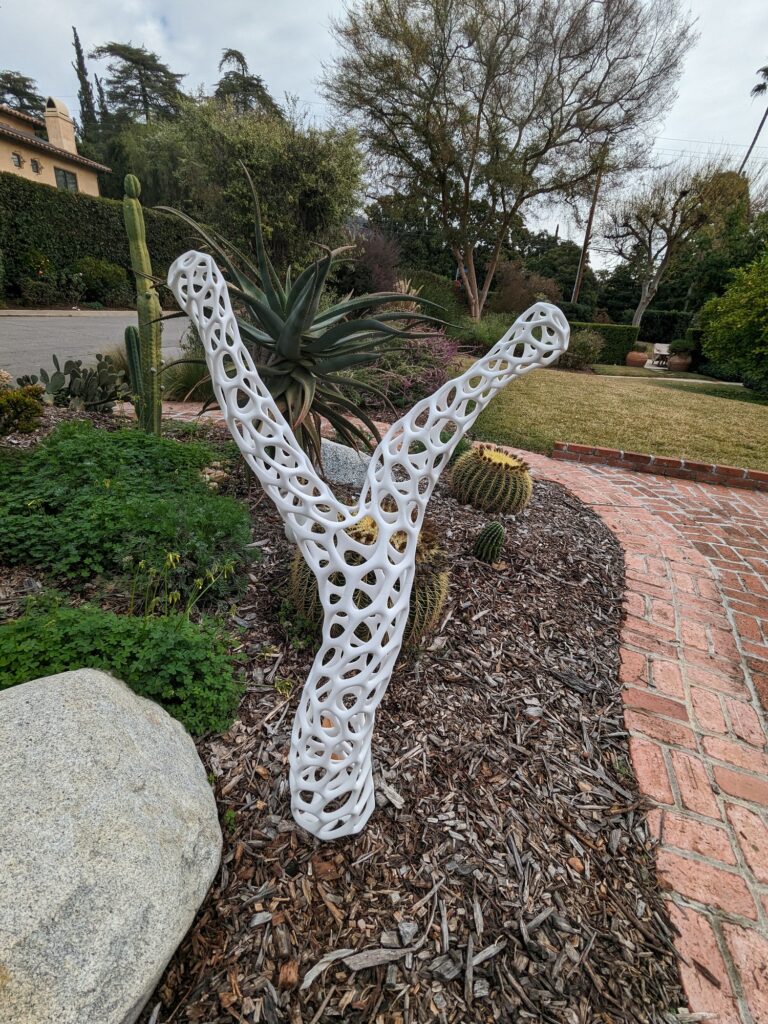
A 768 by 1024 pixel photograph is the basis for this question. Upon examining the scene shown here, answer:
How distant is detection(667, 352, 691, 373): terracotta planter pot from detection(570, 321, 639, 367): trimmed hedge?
5.03ft

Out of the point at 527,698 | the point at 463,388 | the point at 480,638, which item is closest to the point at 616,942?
the point at 527,698

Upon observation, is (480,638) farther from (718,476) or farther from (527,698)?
(718,476)

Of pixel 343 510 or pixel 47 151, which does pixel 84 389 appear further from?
pixel 47 151

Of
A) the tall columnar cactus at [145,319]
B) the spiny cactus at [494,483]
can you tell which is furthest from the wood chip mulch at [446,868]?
the tall columnar cactus at [145,319]

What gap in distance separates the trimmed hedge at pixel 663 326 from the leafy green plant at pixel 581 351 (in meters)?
9.00

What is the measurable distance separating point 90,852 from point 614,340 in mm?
20056

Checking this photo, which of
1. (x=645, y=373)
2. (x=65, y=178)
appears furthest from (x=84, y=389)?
(x=65, y=178)

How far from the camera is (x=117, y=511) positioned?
2.21 meters

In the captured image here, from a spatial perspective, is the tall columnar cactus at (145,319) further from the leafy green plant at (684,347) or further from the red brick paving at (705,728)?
the leafy green plant at (684,347)

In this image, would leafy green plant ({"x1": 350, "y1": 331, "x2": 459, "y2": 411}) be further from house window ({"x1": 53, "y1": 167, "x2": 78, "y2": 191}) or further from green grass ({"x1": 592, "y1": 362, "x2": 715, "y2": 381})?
house window ({"x1": 53, "y1": 167, "x2": 78, "y2": 191})

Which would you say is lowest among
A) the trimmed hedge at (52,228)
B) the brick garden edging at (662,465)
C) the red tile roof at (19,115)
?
the brick garden edging at (662,465)

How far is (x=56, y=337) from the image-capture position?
31.0 feet

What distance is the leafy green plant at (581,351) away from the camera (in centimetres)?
1427

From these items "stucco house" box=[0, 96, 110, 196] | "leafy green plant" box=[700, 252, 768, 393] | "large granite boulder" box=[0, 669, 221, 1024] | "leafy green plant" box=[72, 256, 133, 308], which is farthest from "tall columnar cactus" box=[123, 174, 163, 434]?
"stucco house" box=[0, 96, 110, 196]
